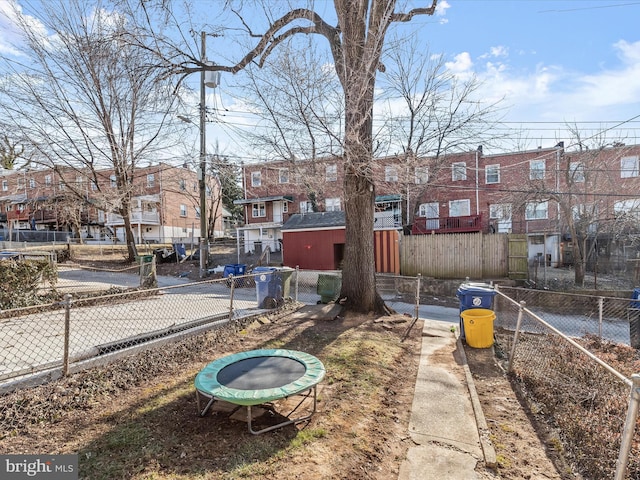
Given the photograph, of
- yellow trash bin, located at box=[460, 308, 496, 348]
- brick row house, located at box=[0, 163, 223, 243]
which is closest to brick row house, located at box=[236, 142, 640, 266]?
yellow trash bin, located at box=[460, 308, 496, 348]

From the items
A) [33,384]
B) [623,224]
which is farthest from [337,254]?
[33,384]

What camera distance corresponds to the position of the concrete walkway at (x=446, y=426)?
8.69ft

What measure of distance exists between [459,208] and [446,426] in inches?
967

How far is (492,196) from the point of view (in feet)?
80.3

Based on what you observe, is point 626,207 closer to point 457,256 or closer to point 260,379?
point 457,256

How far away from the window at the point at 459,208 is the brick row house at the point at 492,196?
72mm

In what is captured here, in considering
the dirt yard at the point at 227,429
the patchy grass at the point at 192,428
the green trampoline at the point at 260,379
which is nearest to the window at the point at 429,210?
the dirt yard at the point at 227,429

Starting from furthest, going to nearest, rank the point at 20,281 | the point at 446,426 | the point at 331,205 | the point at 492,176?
the point at 331,205 < the point at 492,176 < the point at 20,281 < the point at 446,426

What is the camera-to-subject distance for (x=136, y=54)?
23.1 feet

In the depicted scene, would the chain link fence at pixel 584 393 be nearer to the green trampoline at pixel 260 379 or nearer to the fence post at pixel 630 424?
the fence post at pixel 630 424

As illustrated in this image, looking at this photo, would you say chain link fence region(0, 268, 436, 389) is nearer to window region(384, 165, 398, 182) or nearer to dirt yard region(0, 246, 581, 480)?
dirt yard region(0, 246, 581, 480)

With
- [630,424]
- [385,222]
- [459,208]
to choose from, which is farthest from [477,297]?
[459,208]

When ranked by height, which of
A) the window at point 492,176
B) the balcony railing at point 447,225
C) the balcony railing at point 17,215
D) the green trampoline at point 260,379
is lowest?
the green trampoline at point 260,379

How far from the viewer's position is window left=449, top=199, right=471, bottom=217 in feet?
83.0
